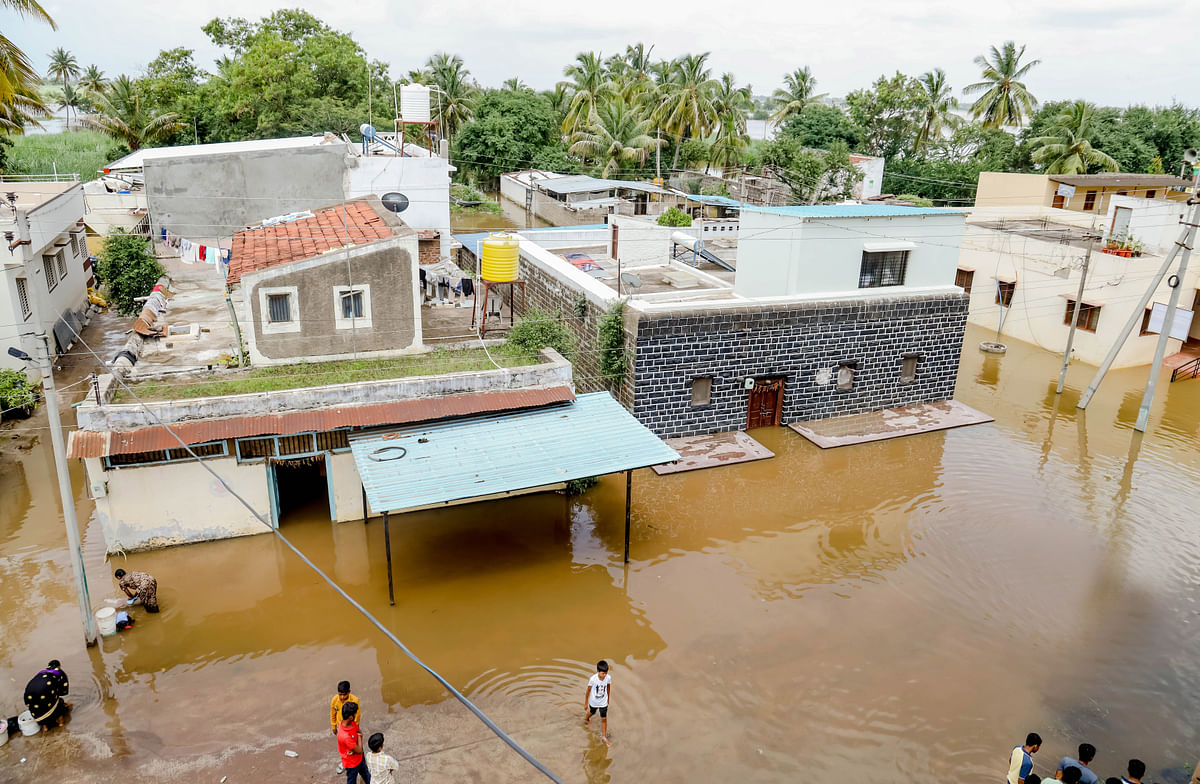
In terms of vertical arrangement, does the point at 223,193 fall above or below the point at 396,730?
above

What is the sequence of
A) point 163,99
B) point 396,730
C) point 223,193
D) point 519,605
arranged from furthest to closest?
point 163,99 < point 223,193 < point 519,605 < point 396,730

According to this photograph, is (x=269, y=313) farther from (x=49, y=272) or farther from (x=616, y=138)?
(x=616, y=138)

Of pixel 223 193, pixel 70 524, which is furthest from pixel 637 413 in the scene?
pixel 223 193

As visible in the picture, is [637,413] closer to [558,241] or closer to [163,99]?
[558,241]

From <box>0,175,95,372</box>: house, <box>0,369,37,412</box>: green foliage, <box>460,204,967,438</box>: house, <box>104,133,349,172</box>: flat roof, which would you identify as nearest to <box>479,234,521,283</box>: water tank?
<box>460,204,967,438</box>: house

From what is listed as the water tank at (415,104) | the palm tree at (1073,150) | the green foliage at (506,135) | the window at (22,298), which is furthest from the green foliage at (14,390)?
the palm tree at (1073,150)

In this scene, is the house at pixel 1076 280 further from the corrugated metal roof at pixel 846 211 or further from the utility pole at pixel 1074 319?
the corrugated metal roof at pixel 846 211
